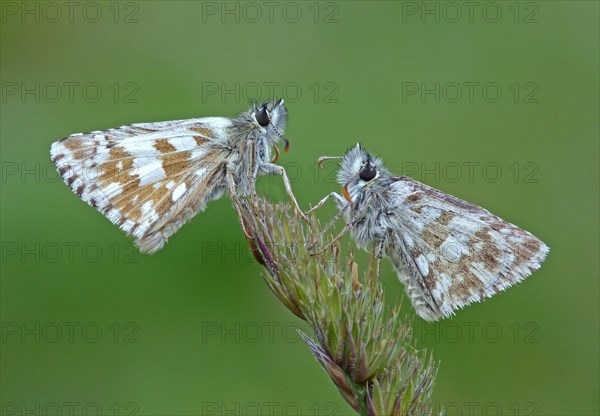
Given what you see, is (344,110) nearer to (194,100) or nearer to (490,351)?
(194,100)

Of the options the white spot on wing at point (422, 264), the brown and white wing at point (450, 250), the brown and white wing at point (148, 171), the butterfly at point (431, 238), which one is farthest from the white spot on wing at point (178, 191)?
the white spot on wing at point (422, 264)

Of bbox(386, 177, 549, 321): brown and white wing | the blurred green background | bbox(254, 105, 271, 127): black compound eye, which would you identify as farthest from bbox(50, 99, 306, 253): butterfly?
bbox(386, 177, 549, 321): brown and white wing

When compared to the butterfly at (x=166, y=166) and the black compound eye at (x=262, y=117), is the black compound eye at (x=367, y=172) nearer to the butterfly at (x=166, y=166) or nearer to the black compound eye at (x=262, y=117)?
the butterfly at (x=166, y=166)

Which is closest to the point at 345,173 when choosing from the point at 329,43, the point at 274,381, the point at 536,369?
→ the point at 274,381

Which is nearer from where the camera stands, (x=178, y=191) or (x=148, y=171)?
(x=178, y=191)

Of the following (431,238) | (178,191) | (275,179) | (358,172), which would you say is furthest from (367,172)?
(178,191)

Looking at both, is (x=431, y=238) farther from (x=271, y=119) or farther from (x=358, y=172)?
(x=271, y=119)

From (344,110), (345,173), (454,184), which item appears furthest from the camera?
(344,110)
